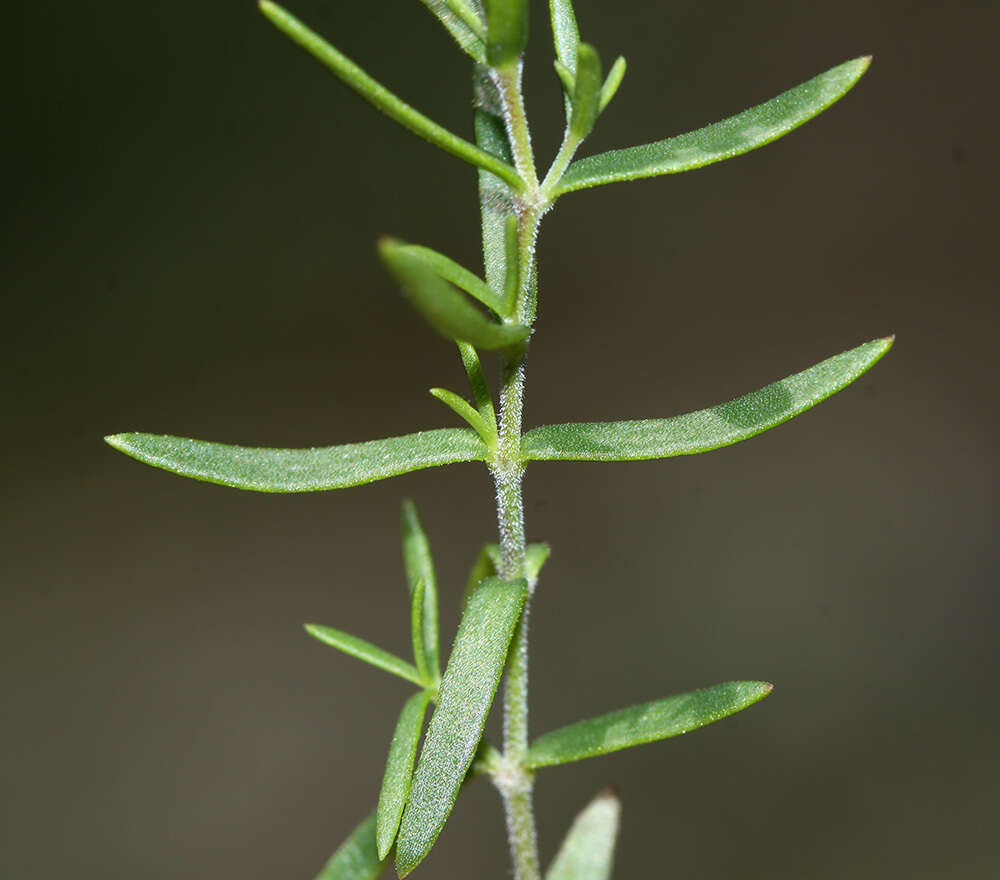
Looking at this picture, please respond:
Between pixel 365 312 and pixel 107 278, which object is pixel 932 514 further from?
pixel 107 278

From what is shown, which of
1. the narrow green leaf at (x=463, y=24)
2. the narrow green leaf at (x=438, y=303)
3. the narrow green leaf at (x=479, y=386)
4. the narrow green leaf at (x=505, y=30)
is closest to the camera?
the narrow green leaf at (x=438, y=303)

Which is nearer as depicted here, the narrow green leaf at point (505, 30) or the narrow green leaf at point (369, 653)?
the narrow green leaf at point (505, 30)

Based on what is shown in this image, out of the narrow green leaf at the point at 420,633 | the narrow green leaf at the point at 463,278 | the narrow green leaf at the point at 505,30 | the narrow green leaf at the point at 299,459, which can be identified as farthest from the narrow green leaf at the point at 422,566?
the narrow green leaf at the point at 505,30

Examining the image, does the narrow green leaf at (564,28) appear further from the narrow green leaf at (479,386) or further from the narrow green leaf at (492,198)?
the narrow green leaf at (479,386)

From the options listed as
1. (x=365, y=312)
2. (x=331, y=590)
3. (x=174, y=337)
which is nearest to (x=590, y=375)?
(x=365, y=312)

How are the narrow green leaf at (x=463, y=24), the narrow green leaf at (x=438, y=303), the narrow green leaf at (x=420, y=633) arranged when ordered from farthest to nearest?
1. the narrow green leaf at (x=420, y=633)
2. the narrow green leaf at (x=463, y=24)
3. the narrow green leaf at (x=438, y=303)

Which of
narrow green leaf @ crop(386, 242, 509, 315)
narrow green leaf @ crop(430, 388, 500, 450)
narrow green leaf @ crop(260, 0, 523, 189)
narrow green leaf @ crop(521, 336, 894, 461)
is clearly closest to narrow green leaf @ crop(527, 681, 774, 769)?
narrow green leaf @ crop(521, 336, 894, 461)

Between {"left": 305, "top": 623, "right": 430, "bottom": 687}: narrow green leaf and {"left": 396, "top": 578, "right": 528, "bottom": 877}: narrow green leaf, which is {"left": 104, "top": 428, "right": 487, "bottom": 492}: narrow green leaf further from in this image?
{"left": 305, "top": 623, "right": 430, "bottom": 687}: narrow green leaf
